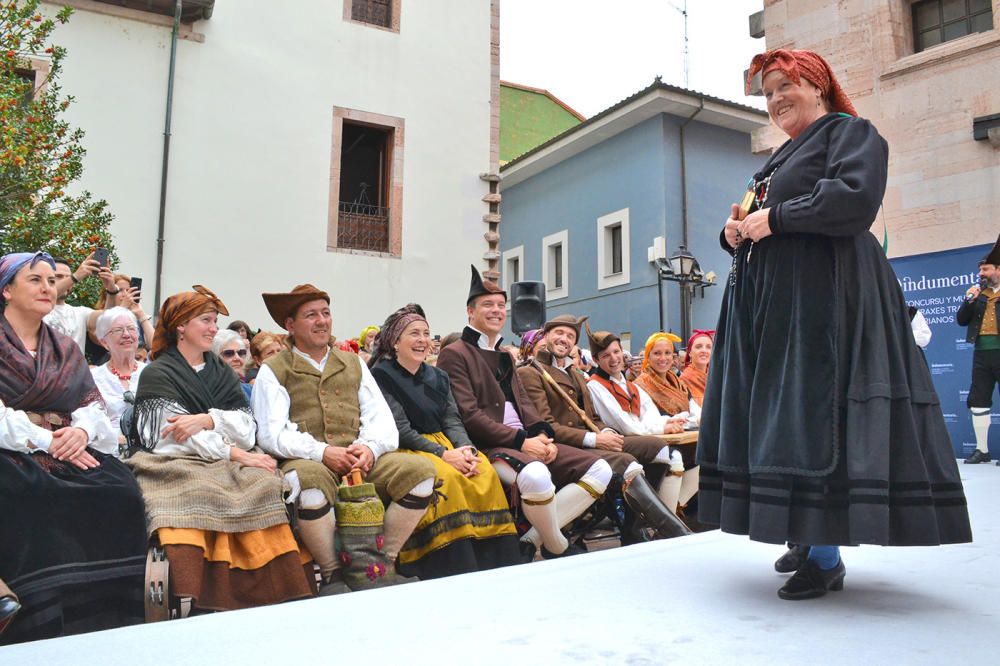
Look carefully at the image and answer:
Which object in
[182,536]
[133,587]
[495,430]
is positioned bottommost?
[133,587]

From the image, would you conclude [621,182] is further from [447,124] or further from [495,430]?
[495,430]

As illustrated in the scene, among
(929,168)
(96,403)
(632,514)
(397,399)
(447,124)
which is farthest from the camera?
(447,124)

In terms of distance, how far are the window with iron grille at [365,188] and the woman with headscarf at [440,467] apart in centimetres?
780

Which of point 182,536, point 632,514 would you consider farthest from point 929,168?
point 182,536

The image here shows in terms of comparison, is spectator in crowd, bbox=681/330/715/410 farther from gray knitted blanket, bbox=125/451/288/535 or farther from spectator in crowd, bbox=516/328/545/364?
gray knitted blanket, bbox=125/451/288/535

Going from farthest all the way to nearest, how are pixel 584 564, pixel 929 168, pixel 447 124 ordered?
1. pixel 447 124
2. pixel 929 168
3. pixel 584 564

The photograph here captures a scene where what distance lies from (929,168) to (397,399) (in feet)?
25.7

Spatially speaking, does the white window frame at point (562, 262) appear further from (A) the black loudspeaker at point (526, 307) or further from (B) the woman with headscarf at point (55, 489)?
(B) the woman with headscarf at point (55, 489)

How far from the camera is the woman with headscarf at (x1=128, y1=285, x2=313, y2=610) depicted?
2.85 meters

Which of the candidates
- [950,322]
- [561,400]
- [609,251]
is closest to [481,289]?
[561,400]

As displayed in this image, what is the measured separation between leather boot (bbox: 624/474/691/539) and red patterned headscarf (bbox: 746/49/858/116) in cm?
253

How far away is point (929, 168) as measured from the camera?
892 centimetres

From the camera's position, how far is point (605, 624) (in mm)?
1993

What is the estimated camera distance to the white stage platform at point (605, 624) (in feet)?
5.83
